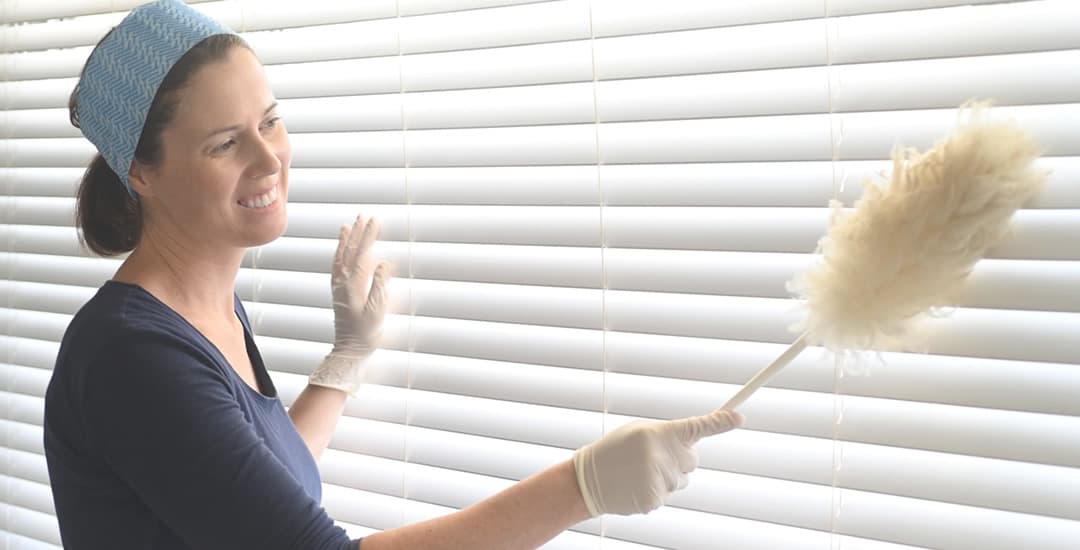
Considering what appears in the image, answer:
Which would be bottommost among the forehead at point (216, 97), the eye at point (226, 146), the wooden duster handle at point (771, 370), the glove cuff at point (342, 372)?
the glove cuff at point (342, 372)

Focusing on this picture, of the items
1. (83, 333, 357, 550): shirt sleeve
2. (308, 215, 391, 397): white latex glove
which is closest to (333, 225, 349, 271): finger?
(308, 215, 391, 397): white latex glove

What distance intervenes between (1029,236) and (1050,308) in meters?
0.08

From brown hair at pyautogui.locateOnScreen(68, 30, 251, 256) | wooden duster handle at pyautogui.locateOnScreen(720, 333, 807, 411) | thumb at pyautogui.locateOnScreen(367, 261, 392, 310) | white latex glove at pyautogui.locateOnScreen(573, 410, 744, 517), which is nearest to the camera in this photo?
wooden duster handle at pyautogui.locateOnScreen(720, 333, 807, 411)

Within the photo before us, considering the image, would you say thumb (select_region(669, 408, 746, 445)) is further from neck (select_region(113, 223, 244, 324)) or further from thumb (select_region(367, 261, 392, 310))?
neck (select_region(113, 223, 244, 324))

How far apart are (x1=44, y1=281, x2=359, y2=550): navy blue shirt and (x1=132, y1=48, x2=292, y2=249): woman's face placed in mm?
132

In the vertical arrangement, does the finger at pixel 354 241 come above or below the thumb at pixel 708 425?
above

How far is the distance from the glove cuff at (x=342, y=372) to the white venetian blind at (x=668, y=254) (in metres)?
0.04

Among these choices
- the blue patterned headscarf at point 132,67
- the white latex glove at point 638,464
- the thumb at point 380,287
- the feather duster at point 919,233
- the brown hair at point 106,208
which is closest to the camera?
the feather duster at point 919,233

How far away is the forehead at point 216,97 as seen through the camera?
129 centimetres

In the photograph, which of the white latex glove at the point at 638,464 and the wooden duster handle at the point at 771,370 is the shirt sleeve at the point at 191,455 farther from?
the wooden duster handle at the point at 771,370

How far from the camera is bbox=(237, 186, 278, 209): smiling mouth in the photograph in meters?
1.34

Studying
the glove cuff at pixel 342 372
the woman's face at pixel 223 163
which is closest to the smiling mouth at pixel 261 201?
the woman's face at pixel 223 163

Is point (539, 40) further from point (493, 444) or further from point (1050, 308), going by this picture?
point (1050, 308)

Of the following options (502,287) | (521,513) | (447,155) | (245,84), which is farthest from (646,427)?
(245,84)
